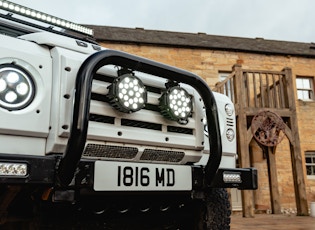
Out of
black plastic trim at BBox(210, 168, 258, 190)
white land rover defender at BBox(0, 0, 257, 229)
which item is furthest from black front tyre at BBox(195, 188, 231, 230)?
black plastic trim at BBox(210, 168, 258, 190)

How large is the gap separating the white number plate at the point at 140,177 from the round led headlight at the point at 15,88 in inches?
17.6

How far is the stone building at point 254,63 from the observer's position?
1320 centimetres

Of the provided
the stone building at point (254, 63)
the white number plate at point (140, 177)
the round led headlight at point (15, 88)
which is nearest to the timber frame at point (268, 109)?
Answer: the stone building at point (254, 63)

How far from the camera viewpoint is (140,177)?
185 cm

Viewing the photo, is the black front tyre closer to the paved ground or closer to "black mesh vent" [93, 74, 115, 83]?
"black mesh vent" [93, 74, 115, 83]

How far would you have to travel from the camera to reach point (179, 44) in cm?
1373

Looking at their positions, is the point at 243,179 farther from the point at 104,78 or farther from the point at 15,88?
the point at 15,88

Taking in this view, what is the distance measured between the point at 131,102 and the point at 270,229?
15.0 feet

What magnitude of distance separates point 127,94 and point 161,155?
440mm

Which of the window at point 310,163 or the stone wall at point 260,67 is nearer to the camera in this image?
the stone wall at point 260,67

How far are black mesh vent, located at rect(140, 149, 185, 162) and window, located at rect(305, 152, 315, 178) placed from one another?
13.3 meters

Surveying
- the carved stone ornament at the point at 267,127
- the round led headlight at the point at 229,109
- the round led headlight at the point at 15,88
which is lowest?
the round led headlight at the point at 15,88

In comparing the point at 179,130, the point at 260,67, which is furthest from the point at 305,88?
the point at 179,130

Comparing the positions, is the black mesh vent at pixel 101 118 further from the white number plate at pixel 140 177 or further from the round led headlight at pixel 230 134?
the round led headlight at pixel 230 134
